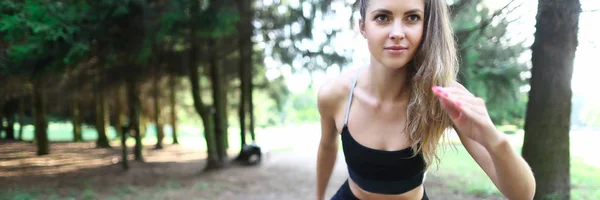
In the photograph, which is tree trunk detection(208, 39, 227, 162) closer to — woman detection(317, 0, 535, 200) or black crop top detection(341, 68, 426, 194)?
woman detection(317, 0, 535, 200)

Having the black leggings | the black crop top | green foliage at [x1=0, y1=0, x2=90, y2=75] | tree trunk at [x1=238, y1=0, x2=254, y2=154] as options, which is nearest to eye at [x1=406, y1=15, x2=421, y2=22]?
the black crop top

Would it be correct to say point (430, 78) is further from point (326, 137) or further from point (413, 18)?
point (326, 137)

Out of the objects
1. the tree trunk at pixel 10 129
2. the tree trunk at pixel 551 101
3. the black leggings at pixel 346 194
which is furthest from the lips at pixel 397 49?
the tree trunk at pixel 10 129

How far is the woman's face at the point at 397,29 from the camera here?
4.50 feet

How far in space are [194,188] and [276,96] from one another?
27.6 ft

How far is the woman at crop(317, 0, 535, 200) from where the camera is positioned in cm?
119

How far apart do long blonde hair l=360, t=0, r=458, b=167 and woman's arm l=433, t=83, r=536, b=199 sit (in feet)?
0.56

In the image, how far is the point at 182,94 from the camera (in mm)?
23219

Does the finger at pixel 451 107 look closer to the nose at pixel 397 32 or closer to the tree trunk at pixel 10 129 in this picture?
the nose at pixel 397 32

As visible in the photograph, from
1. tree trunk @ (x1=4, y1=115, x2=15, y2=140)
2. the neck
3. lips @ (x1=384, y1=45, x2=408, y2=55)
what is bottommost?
tree trunk @ (x1=4, y1=115, x2=15, y2=140)

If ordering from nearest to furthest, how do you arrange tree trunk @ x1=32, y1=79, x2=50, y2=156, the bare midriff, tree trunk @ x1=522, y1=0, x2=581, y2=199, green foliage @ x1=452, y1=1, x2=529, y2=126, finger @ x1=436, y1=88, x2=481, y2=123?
finger @ x1=436, y1=88, x2=481, y2=123, the bare midriff, tree trunk @ x1=522, y1=0, x2=581, y2=199, green foliage @ x1=452, y1=1, x2=529, y2=126, tree trunk @ x1=32, y1=79, x2=50, y2=156

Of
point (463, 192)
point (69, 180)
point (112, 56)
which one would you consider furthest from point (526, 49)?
point (69, 180)

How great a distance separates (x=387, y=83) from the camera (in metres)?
1.65

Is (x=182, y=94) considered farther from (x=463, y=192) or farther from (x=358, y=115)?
(x=358, y=115)
